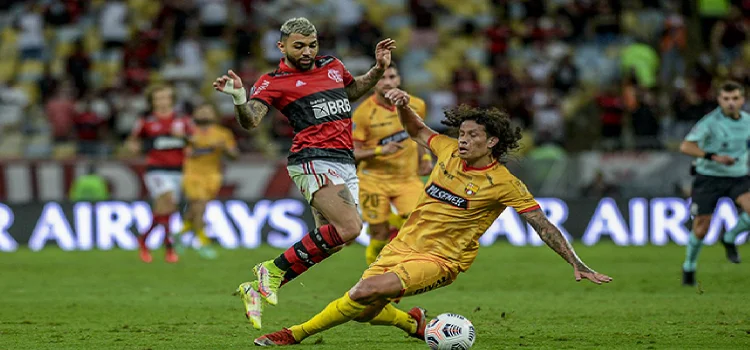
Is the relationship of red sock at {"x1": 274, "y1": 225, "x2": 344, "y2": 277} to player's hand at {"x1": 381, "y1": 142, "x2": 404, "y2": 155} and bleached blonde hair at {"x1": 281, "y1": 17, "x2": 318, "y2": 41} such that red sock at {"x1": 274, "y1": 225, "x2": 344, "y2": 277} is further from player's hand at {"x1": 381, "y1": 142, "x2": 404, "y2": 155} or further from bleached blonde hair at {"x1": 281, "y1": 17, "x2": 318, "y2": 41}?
player's hand at {"x1": 381, "y1": 142, "x2": 404, "y2": 155}

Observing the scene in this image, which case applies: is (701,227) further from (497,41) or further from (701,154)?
(497,41)

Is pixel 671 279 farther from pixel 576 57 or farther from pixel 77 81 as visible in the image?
pixel 77 81

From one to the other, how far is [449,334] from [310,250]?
1.44 metres

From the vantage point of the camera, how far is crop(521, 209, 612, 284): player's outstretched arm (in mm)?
Answer: 7984

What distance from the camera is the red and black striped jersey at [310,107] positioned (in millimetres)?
9344

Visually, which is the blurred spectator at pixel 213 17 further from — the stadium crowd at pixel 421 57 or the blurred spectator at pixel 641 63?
the blurred spectator at pixel 641 63

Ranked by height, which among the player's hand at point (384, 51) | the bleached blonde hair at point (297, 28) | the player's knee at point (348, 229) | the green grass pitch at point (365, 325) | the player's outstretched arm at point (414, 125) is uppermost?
the bleached blonde hair at point (297, 28)

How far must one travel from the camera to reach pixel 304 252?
Answer: 9.05 metres

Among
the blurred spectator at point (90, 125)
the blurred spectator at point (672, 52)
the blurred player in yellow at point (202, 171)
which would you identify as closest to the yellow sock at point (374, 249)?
the blurred player in yellow at point (202, 171)

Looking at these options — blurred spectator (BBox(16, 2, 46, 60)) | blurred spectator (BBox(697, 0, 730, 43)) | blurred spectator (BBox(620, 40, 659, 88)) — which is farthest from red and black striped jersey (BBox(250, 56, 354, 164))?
blurred spectator (BBox(697, 0, 730, 43))

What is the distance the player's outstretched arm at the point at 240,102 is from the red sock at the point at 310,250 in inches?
39.4

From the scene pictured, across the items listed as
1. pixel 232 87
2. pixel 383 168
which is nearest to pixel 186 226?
pixel 383 168

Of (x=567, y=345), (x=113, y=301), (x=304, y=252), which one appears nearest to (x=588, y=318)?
(x=567, y=345)

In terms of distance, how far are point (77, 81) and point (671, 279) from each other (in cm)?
1474
